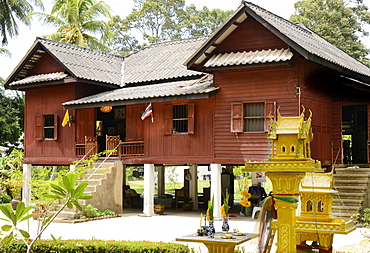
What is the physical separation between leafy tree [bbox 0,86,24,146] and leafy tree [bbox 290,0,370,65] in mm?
19262

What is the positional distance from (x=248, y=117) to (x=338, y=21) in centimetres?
2134

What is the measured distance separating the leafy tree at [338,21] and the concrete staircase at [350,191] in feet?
63.4

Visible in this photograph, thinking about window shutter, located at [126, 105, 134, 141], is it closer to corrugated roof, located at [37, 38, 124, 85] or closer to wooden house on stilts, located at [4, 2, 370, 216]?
wooden house on stilts, located at [4, 2, 370, 216]

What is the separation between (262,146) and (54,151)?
969 cm

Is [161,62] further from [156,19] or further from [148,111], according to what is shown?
[156,19]

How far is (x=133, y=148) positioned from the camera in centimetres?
2208

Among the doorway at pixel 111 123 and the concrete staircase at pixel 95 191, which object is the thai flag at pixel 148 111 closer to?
the concrete staircase at pixel 95 191

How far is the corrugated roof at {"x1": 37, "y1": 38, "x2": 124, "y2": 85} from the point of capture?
2285 cm

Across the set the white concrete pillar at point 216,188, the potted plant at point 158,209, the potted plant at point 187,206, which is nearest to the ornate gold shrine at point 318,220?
the white concrete pillar at point 216,188

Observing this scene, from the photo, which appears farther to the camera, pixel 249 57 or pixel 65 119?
pixel 65 119

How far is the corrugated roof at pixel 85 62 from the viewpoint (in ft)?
75.0

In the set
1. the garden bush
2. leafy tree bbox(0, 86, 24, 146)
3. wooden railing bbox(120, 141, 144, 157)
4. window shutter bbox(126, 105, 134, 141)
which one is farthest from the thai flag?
leafy tree bbox(0, 86, 24, 146)

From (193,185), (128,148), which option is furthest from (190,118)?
(193,185)

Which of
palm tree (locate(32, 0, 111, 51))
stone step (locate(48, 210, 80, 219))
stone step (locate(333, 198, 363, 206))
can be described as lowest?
stone step (locate(48, 210, 80, 219))
